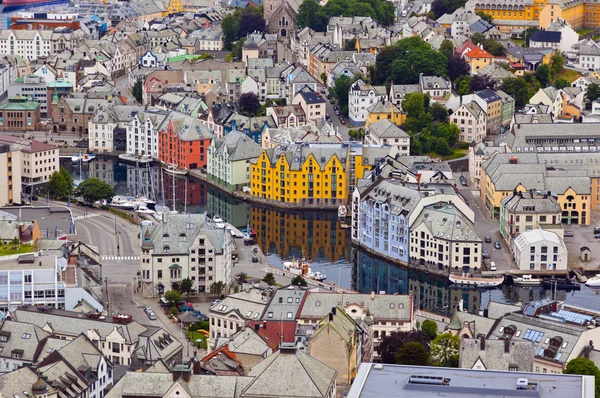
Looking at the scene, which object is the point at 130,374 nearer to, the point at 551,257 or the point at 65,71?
the point at 551,257

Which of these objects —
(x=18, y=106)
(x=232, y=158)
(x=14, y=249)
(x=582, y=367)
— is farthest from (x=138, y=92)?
(x=582, y=367)

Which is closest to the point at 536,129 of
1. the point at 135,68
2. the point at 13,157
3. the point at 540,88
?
the point at 540,88

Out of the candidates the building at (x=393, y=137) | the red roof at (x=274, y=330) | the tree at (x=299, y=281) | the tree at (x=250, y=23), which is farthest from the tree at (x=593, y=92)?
the red roof at (x=274, y=330)

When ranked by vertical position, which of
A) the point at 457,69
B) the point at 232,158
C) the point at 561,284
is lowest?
the point at 561,284

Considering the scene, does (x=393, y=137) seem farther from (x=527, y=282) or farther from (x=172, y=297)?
(x=172, y=297)

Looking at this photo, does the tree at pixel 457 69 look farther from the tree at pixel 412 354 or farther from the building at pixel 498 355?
the building at pixel 498 355
